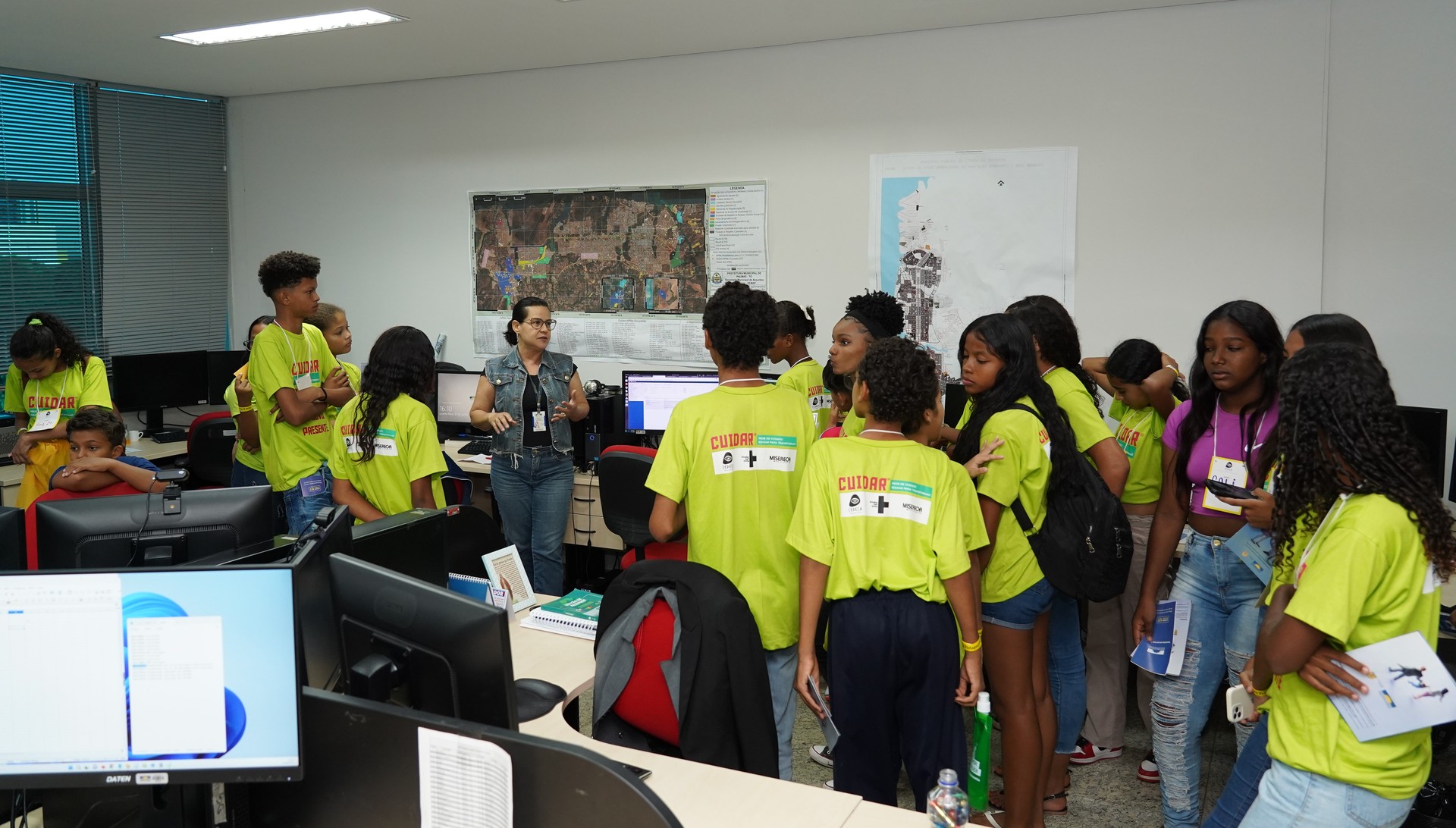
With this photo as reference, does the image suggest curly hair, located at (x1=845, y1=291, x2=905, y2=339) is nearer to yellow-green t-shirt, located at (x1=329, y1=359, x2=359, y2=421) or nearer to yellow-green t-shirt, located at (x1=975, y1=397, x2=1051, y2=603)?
yellow-green t-shirt, located at (x1=975, y1=397, x2=1051, y2=603)

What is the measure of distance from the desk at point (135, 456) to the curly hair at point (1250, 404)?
179 inches

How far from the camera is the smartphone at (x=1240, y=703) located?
2.01 meters

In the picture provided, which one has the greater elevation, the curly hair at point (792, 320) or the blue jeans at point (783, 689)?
the curly hair at point (792, 320)

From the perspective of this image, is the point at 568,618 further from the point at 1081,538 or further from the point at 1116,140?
the point at 1116,140

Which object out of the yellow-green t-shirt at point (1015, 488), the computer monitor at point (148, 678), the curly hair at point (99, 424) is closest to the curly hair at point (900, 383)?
the yellow-green t-shirt at point (1015, 488)

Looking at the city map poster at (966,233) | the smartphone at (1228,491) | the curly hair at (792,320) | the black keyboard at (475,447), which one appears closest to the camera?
the smartphone at (1228,491)

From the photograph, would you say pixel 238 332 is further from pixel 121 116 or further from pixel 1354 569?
pixel 1354 569

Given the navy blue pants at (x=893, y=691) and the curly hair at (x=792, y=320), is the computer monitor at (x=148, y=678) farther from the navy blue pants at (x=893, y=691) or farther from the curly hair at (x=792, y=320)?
the curly hair at (x=792, y=320)

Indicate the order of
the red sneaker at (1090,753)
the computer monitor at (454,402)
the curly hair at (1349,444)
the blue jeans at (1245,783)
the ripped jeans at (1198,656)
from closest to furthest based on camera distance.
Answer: the curly hair at (1349,444) < the blue jeans at (1245,783) < the ripped jeans at (1198,656) < the red sneaker at (1090,753) < the computer monitor at (454,402)

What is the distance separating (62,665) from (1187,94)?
4.34m

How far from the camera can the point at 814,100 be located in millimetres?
4922

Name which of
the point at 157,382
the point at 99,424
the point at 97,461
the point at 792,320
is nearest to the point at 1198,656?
the point at 792,320

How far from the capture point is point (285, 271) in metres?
3.66

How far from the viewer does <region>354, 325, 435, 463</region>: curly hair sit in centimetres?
321
